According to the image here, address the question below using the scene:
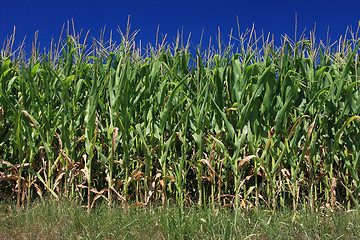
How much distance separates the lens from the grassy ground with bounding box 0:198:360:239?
7.31 feet

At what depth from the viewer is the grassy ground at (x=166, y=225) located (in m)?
2.23

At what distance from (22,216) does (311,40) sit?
317 cm

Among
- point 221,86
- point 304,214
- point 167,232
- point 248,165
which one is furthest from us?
point 248,165

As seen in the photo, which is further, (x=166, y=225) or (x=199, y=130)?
(x=199, y=130)

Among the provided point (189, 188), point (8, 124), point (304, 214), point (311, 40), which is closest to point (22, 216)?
point (8, 124)

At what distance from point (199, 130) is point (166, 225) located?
0.89 m

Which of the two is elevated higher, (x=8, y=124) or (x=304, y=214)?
(x=8, y=124)

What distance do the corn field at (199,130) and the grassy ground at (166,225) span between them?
0.76 ft

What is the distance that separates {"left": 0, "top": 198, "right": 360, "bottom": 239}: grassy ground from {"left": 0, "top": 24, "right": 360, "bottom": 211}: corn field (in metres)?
0.23

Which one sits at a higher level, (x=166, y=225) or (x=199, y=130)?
(x=199, y=130)

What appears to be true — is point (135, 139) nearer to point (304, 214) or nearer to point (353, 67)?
point (304, 214)

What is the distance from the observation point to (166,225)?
7.50 ft

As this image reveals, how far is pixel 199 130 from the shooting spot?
9.08 ft

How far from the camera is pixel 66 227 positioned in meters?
2.36
